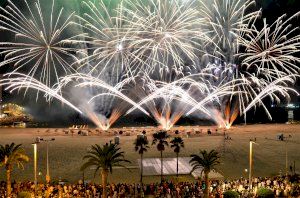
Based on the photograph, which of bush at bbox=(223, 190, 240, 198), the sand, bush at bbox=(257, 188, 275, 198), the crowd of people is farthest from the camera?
the sand

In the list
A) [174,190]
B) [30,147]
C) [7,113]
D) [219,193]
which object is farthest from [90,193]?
[7,113]

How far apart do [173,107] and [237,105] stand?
39.6 ft

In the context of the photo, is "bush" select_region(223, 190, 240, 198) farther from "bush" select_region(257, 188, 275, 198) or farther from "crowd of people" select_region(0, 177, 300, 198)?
"bush" select_region(257, 188, 275, 198)

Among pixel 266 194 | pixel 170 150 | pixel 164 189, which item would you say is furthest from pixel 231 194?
pixel 170 150

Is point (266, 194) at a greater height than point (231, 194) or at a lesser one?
lesser

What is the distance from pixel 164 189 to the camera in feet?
104

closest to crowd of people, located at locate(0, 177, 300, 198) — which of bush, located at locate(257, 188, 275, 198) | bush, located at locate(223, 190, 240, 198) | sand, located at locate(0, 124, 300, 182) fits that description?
bush, located at locate(257, 188, 275, 198)

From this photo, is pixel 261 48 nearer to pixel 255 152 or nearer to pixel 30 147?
pixel 255 152

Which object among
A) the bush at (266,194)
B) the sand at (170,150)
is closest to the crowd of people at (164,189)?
the bush at (266,194)

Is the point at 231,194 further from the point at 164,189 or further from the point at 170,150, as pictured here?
the point at 170,150

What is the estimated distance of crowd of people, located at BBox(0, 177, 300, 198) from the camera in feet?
100

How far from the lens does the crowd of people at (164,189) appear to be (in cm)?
3056

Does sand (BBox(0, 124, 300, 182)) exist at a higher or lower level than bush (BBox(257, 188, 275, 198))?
higher

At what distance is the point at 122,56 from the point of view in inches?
2089
